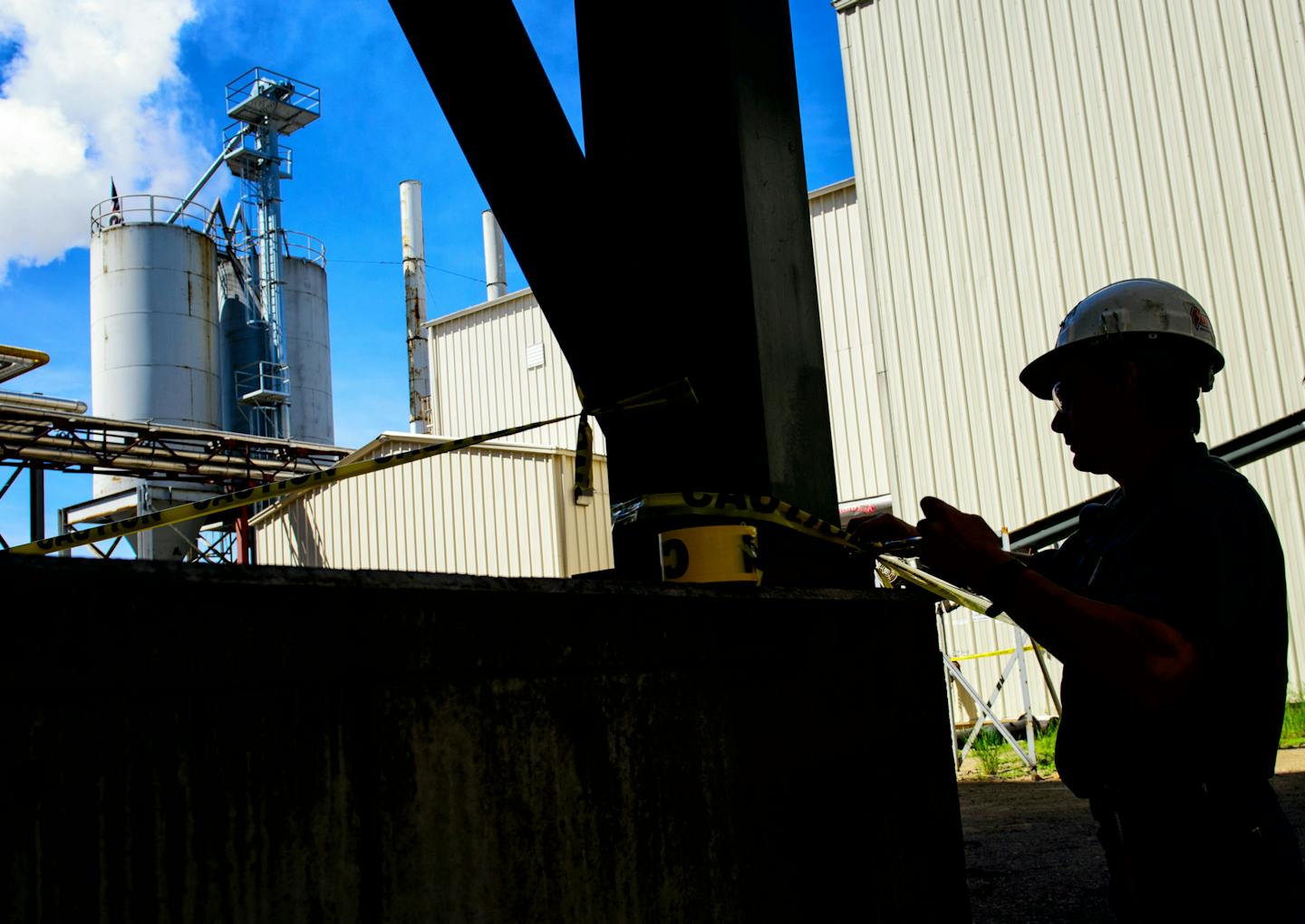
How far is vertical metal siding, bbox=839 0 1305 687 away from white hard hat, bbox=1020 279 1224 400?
32.0ft

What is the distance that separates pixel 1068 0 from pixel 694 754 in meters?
12.9

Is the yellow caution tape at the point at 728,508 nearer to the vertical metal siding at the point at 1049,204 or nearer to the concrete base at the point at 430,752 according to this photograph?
the concrete base at the point at 430,752

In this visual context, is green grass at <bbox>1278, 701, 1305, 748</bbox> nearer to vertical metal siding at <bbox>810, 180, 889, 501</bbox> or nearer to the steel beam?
vertical metal siding at <bbox>810, 180, 889, 501</bbox>

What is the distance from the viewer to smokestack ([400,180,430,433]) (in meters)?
27.9

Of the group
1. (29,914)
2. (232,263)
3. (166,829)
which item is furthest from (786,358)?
(232,263)

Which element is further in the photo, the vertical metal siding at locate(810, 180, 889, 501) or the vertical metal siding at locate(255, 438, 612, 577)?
the vertical metal siding at locate(255, 438, 612, 577)

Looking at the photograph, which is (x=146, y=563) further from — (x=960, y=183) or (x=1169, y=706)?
(x=960, y=183)

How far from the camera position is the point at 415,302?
96.6 feet

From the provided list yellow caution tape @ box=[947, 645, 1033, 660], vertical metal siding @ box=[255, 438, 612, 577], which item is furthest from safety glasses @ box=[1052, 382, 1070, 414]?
vertical metal siding @ box=[255, 438, 612, 577]

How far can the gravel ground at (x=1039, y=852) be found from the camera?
14.7ft

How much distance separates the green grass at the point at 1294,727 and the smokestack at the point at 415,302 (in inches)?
794

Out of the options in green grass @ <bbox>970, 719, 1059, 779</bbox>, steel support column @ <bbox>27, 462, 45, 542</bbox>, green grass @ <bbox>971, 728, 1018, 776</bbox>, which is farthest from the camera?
steel support column @ <bbox>27, 462, 45, 542</bbox>

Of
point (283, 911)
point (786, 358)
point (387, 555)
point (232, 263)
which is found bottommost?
point (283, 911)

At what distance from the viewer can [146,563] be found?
1.13 meters
